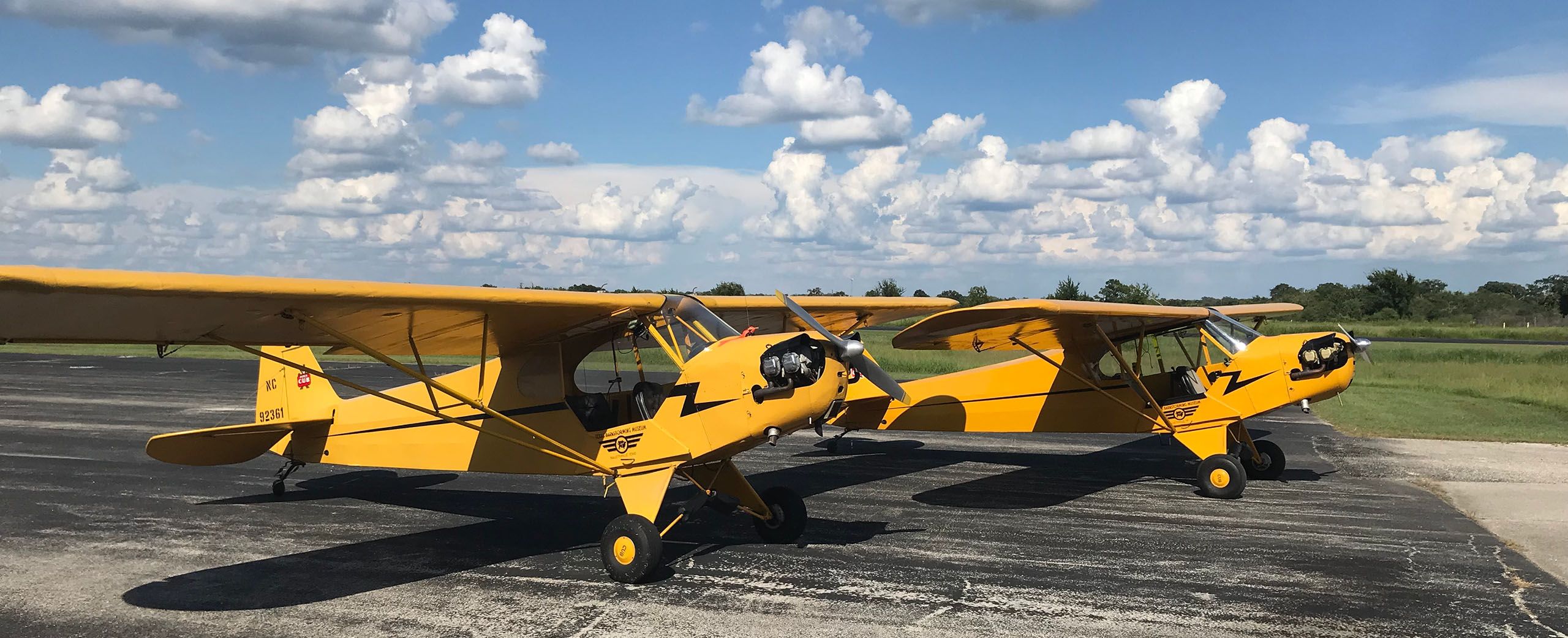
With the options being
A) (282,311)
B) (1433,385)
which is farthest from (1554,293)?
(282,311)

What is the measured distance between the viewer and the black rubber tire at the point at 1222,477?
1127 cm

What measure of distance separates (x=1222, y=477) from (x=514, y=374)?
8.17 m

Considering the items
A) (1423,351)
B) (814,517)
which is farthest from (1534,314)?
(814,517)

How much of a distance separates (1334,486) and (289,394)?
12684 mm

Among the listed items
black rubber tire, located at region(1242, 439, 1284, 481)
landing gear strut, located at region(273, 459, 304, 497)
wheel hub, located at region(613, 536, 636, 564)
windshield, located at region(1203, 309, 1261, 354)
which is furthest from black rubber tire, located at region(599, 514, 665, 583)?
black rubber tire, located at region(1242, 439, 1284, 481)

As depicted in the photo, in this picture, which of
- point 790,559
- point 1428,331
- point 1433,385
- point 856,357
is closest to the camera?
point 856,357

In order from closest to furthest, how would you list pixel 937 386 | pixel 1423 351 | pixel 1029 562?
1. pixel 1029 562
2. pixel 937 386
3. pixel 1423 351

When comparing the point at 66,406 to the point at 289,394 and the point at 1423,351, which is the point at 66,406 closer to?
the point at 289,394

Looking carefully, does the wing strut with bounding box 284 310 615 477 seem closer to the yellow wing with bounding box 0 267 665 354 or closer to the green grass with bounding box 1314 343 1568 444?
the yellow wing with bounding box 0 267 665 354

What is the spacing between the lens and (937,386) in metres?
13.7

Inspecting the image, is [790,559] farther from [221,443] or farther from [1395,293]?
[1395,293]

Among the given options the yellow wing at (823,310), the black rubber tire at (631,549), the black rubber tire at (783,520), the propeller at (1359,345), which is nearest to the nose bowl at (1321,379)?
the propeller at (1359,345)

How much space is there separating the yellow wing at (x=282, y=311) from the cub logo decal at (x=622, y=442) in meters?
1.02

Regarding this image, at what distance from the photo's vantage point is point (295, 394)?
10789 mm
